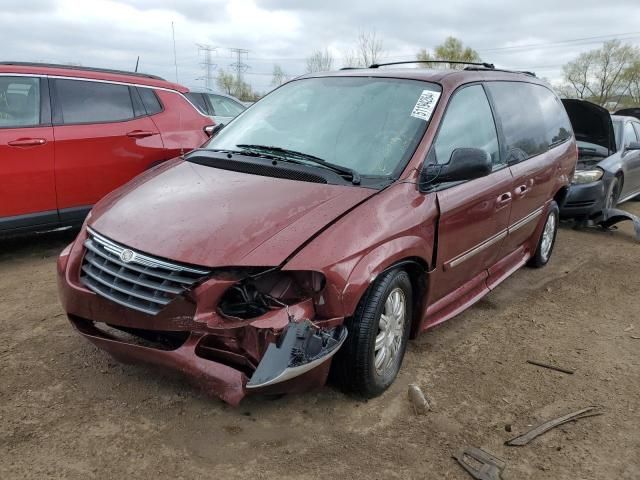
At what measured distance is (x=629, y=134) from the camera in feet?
28.5

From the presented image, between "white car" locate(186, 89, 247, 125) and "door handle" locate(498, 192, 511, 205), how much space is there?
22.6ft

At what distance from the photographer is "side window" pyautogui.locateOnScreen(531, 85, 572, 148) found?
5090 millimetres

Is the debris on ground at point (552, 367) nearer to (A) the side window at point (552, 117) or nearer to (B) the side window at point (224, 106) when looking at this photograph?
(A) the side window at point (552, 117)

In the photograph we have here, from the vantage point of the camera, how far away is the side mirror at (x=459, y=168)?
10.5 ft

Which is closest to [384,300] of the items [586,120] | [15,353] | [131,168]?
[15,353]

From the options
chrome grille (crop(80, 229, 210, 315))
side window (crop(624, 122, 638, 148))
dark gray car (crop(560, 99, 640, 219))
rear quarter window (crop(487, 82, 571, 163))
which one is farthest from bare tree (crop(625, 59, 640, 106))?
chrome grille (crop(80, 229, 210, 315))

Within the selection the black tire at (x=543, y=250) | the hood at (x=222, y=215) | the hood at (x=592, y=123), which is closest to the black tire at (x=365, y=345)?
the hood at (x=222, y=215)

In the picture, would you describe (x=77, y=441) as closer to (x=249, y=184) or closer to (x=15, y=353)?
(x=15, y=353)

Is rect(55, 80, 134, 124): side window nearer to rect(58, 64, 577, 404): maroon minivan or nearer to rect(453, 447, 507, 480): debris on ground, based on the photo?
rect(58, 64, 577, 404): maroon minivan

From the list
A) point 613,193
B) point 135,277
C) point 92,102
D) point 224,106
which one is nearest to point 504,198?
point 135,277

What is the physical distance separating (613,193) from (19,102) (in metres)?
7.46

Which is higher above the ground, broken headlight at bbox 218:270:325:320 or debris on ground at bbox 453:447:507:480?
broken headlight at bbox 218:270:325:320

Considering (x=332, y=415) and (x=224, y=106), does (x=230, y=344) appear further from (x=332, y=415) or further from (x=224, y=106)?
(x=224, y=106)

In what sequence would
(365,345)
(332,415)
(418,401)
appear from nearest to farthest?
(365,345) → (332,415) → (418,401)
